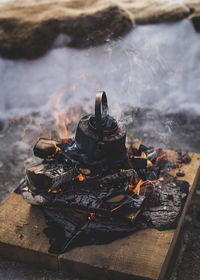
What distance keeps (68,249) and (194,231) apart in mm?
1285

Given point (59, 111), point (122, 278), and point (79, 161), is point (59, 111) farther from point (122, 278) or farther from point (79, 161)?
point (122, 278)

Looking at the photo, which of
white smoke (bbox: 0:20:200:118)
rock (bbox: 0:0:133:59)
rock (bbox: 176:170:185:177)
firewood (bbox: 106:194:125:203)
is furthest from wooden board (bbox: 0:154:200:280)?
rock (bbox: 0:0:133:59)

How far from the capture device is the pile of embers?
2605mm

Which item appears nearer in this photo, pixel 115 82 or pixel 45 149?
pixel 45 149

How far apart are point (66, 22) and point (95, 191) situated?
3.49 metres

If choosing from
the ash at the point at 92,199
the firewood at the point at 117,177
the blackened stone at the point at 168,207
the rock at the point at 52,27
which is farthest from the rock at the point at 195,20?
the firewood at the point at 117,177

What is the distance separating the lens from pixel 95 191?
2729 mm

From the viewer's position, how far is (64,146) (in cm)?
294

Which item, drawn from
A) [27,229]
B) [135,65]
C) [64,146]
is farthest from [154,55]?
[27,229]

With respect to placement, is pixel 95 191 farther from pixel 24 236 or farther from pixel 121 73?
pixel 121 73

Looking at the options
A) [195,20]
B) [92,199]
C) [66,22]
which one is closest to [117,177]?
[92,199]

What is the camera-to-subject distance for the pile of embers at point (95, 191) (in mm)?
2605

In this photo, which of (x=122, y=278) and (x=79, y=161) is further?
(x=79, y=161)

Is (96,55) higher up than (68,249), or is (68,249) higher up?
(96,55)
